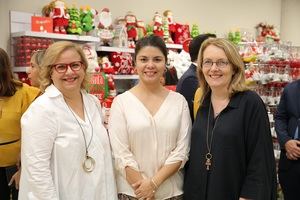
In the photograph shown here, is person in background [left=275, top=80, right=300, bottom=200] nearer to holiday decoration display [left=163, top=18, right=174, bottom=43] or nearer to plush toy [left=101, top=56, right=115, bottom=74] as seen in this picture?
plush toy [left=101, top=56, right=115, bottom=74]

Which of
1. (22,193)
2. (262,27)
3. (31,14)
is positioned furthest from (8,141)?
(262,27)

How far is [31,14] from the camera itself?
453 cm

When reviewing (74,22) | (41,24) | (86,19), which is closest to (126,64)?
(86,19)

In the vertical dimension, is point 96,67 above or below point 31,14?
below

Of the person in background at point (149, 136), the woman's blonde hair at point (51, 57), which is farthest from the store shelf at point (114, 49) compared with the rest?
the woman's blonde hair at point (51, 57)

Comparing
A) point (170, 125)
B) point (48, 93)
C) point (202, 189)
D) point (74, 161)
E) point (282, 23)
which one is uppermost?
point (282, 23)

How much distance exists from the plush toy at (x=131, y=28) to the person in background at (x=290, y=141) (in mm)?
2574

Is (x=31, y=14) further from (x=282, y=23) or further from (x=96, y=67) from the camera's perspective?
(x=282, y=23)

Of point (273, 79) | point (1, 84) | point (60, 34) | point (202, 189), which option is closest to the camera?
point (202, 189)

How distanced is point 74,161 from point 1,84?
0.94m

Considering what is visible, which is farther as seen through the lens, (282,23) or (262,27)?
(282,23)

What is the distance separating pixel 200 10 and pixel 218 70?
200 inches

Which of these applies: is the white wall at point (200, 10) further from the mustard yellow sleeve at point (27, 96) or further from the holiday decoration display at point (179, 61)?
the mustard yellow sleeve at point (27, 96)

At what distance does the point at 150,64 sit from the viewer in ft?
6.77
